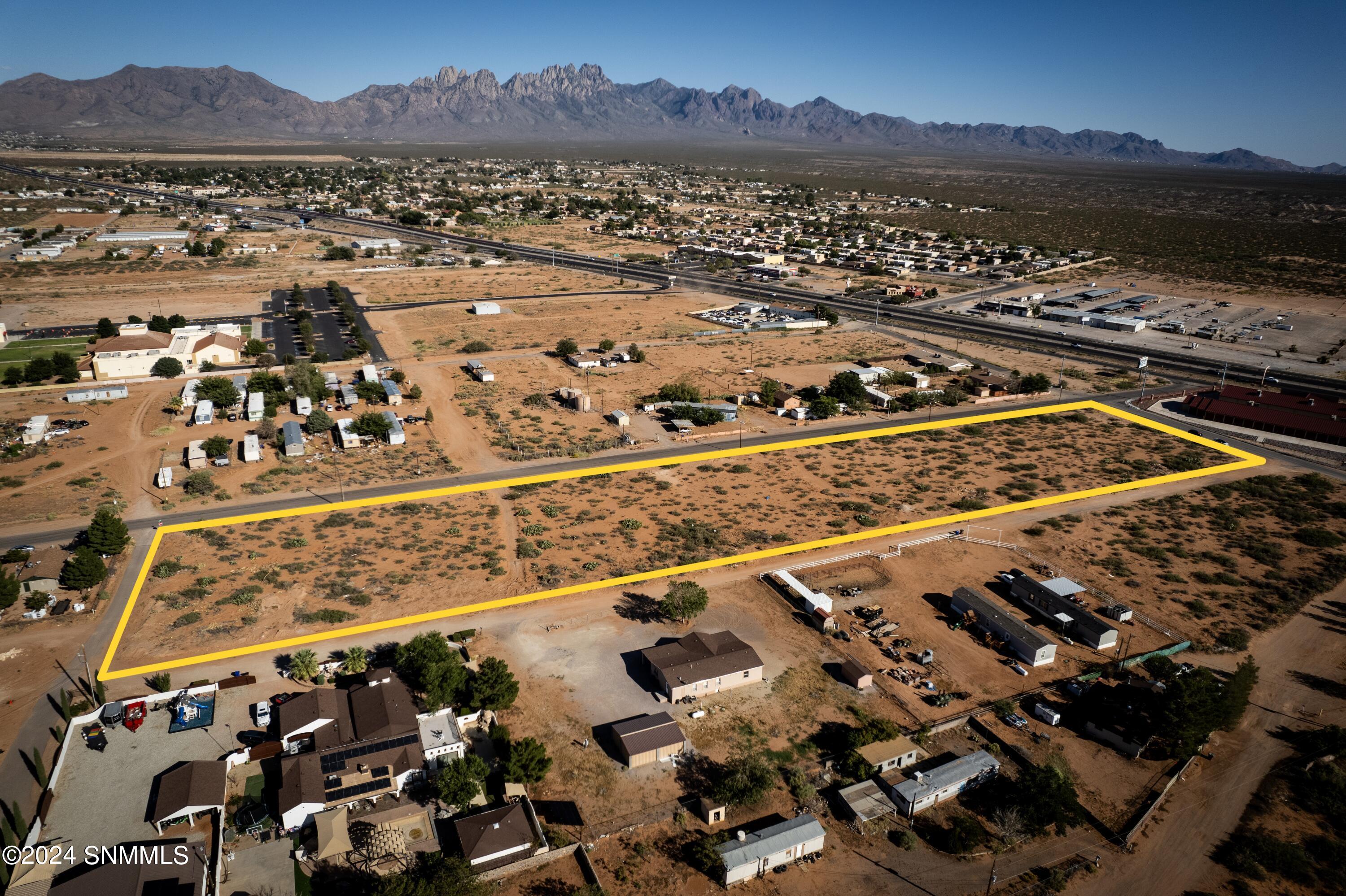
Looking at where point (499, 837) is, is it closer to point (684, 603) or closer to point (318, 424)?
point (684, 603)

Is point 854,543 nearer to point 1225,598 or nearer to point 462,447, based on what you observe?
point 1225,598

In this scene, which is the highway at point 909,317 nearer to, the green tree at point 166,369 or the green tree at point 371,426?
the green tree at point 371,426

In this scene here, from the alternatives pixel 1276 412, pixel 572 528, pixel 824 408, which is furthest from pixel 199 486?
pixel 1276 412

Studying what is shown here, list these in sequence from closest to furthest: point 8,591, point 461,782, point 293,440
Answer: point 461,782 → point 8,591 → point 293,440

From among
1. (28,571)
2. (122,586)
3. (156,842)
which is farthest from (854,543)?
(28,571)

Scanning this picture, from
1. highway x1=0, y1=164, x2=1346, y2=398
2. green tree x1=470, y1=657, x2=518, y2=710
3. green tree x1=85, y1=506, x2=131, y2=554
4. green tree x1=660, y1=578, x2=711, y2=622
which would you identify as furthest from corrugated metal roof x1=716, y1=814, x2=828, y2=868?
highway x1=0, y1=164, x2=1346, y2=398

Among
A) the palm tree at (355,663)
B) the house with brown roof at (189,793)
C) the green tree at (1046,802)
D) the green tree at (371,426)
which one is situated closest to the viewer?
the house with brown roof at (189,793)

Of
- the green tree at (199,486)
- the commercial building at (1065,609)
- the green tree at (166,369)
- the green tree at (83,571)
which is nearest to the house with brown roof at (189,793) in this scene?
the green tree at (83,571)
